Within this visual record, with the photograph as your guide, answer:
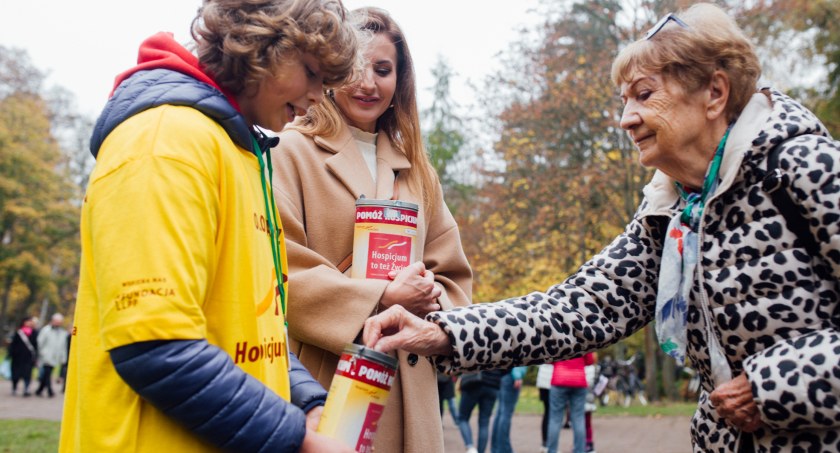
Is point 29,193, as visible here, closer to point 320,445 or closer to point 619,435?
point 619,435

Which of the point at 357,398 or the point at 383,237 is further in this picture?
the point at 383,237

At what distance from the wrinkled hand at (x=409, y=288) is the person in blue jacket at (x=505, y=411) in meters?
6.93

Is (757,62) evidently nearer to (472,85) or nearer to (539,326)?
(539,326)

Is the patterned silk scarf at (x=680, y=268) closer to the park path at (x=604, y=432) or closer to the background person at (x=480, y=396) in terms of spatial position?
the background person at (x=480, y=396)

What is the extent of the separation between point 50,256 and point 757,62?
47.1 m

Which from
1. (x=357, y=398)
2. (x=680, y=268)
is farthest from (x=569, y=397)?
(x=357, y=398)

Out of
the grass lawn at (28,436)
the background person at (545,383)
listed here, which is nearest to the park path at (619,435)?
the background person at (545,383)

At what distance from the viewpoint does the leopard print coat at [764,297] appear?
2.12 meters

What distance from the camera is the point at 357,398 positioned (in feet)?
6.25

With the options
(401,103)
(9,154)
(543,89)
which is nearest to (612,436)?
(543,89)

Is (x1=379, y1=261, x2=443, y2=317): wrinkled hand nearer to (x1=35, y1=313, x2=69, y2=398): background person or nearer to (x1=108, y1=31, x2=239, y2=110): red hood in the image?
(x1=108, y1=31, x2=239, y2=110): red hood

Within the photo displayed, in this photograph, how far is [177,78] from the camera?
1820mm

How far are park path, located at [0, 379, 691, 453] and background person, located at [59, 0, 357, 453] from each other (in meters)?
9.52

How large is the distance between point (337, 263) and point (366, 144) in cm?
59
